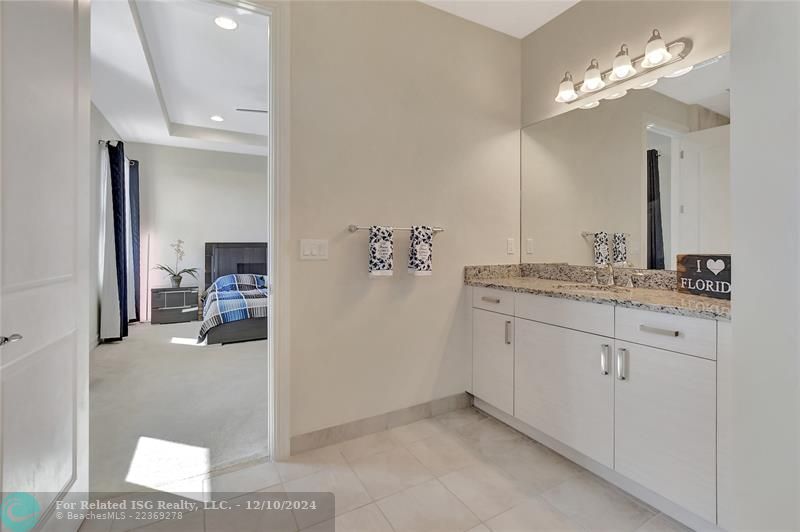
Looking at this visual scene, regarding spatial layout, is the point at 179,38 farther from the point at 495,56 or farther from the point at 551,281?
the point at 551,281

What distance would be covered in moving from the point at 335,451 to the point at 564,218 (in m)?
2.00

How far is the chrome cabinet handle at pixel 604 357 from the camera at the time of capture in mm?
1549

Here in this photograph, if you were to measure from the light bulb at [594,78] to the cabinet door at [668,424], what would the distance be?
1.53m

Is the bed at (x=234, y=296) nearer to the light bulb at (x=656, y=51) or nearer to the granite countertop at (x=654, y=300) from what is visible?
the granite countertop at (x=654, y=300)

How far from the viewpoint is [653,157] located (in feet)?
6.37

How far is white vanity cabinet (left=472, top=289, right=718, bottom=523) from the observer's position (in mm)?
1263

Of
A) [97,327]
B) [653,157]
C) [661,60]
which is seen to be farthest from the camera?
[97,327]

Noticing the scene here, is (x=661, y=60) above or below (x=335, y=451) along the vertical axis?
above

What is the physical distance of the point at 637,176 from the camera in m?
2.02

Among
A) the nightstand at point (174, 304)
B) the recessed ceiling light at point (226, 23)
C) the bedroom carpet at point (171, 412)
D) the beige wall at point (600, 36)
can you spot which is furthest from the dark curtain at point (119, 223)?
the beige wall at point (600, 36)

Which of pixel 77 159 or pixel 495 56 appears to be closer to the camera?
pixel 77 159

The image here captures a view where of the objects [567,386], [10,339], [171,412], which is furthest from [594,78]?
[171,412]

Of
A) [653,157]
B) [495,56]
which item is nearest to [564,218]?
[653,157]

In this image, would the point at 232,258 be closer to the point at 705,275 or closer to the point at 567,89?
the point at 567,89
